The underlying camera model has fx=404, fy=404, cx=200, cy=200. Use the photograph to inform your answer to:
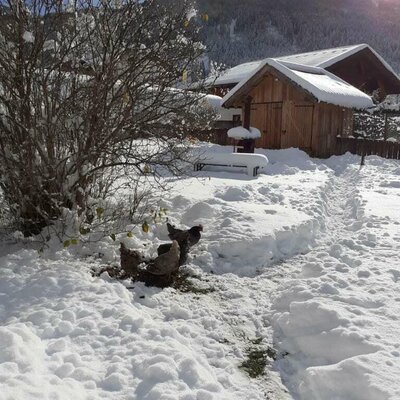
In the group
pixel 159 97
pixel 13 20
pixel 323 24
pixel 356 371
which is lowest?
pixel 356 371

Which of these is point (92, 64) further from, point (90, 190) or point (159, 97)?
point (90, 190)

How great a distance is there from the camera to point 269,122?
19.1 meters

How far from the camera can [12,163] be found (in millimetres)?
4688

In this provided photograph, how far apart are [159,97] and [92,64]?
0.94 meters

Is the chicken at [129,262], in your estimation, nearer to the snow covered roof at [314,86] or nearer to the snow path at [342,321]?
the snow path at [342,321]

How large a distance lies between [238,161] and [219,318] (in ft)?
29.0

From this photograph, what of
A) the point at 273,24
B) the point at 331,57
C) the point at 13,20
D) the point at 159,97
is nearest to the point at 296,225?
the point at 159,97

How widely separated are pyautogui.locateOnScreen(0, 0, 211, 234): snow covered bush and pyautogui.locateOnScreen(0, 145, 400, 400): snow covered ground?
844mm

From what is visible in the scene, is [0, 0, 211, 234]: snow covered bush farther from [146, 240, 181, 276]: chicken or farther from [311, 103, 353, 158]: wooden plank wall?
A: [311, 103, 353, 158]: wooden plank wall

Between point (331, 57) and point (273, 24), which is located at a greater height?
point (273, 24)

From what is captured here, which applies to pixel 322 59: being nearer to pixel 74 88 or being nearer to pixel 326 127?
pixel 326 127

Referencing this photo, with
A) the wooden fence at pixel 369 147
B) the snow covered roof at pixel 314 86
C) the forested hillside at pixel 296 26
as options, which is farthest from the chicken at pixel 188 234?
the forested hillside at pixel 296 26

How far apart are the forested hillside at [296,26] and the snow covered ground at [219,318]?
5451cm

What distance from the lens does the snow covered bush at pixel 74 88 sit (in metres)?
4.61
